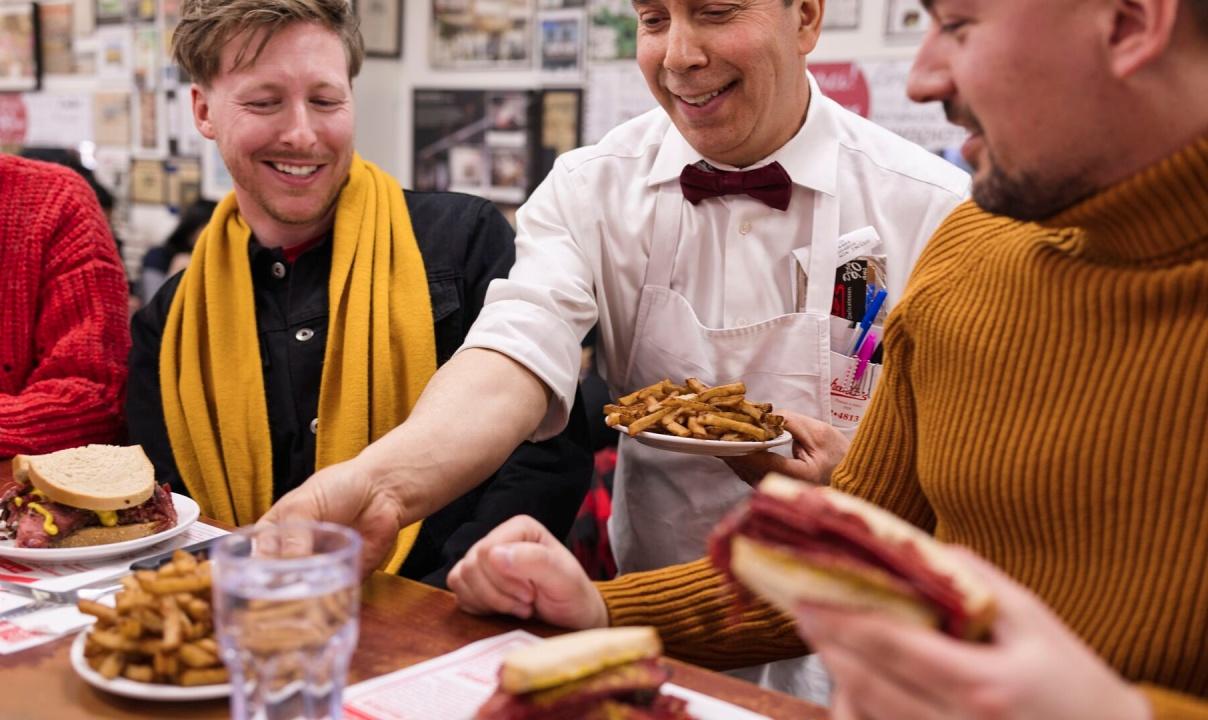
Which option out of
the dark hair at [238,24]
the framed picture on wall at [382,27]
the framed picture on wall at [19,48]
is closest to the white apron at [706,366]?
the dark hair at [238,24]

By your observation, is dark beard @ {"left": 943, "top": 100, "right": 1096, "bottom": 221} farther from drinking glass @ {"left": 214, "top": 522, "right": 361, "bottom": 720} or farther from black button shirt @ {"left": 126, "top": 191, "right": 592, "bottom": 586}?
black button shirt @ {"left": 126, "top": 191, "right": 592, "bottom": 586}

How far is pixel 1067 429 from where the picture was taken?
1.20m

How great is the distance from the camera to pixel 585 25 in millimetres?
4188

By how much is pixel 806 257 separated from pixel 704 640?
88 centimetres

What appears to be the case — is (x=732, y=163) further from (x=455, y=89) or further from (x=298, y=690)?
(x=455, y=89)

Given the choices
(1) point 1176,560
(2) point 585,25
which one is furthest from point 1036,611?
(2) point 585,25

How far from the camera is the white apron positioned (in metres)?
2.05

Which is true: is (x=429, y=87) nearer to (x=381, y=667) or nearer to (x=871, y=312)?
(x=871, y=312)

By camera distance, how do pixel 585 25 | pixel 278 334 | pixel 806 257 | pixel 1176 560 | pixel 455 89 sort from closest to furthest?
pixel 1176 560
pixel 806 257
pixel 278 334
pixel 585 25
pixel 455 89

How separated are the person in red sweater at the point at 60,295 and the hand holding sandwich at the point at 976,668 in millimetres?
1992

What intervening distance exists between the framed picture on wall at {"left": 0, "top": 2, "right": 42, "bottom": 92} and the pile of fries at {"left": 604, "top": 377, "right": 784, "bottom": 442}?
5056 millimetres

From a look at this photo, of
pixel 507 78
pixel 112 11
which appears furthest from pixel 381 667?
pixel 112 11

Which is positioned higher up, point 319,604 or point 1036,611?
Answer: point 1036,611

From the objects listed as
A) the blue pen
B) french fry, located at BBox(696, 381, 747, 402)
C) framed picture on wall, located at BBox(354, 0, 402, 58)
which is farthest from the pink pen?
framed picture on wall, located at BBox(354, 0, 402, 58)
